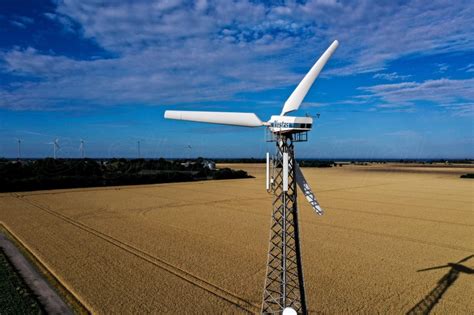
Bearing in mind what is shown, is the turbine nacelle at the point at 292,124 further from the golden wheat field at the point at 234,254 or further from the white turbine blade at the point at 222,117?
the golden wheat field at the point at 234,254

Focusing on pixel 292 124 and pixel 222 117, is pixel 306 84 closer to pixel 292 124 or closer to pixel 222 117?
pixel 292 124

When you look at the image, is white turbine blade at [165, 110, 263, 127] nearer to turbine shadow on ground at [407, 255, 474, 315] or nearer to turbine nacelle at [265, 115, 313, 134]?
turbine nacelle at [265, 115, 313, 134]

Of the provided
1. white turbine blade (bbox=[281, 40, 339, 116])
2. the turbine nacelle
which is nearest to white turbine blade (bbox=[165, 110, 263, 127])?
the turbine nacelle

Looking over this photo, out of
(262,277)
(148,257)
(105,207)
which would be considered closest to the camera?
(262,277)

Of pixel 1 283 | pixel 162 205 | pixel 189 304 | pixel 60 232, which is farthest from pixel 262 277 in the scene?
pixel 162 205

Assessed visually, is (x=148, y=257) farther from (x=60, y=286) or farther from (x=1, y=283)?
(x=1, y=283)

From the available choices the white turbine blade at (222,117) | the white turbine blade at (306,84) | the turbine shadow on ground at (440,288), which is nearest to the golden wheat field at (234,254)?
the turbine shadow on ground at (440,288)
